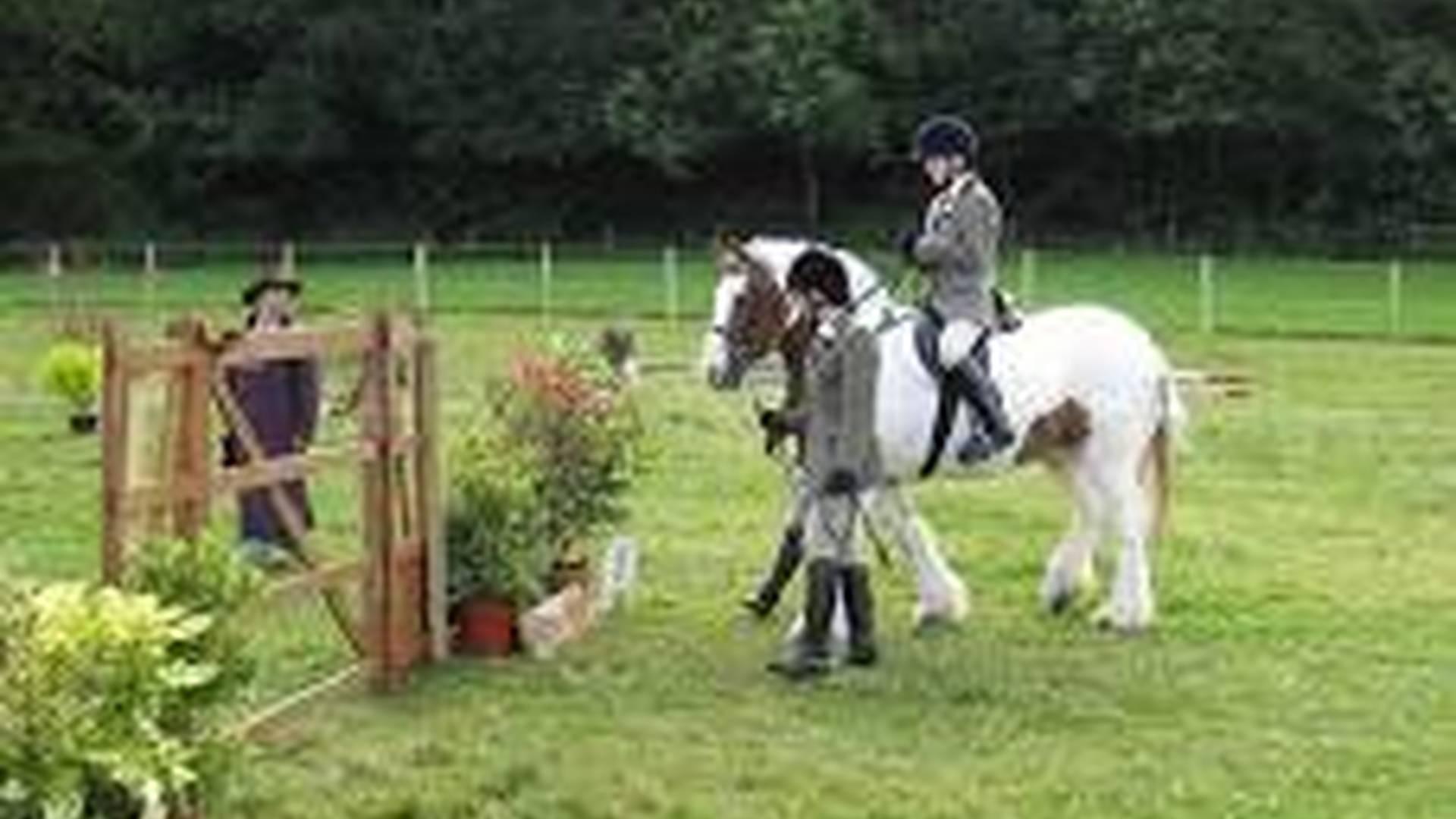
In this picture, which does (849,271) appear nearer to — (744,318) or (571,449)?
(744,318)

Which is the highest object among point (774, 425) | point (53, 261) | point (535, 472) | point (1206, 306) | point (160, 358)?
point (53, 261)

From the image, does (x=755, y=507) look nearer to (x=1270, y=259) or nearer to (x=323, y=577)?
(x=323, y=577)

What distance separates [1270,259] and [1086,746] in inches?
1878

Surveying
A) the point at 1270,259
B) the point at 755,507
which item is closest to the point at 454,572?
the point at 755,507

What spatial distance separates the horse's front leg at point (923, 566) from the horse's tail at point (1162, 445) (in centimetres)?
110

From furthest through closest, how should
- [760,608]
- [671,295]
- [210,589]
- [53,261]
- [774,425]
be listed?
[53,261] < [671,295] < [760,608] < [774,425] < [210,589]

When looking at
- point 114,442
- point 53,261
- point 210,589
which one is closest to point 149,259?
point 53,261

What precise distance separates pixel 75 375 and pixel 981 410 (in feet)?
38.0

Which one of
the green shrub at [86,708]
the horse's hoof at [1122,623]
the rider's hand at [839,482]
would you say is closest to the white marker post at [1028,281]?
the horse's hoof at [1122,623]

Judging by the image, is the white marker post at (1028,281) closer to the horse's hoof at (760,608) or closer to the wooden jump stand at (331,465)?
the horse's hoof at (760,608)

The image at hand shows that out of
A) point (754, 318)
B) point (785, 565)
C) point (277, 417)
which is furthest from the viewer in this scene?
point (277, 417)

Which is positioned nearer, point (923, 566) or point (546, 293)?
point (923, 566)

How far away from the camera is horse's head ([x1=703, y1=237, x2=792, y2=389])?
1395cm

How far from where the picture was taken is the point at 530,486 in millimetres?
13867
